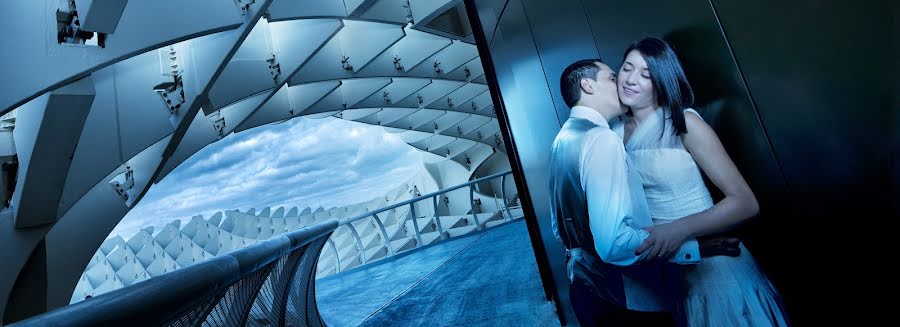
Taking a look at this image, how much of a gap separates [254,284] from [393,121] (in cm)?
2337

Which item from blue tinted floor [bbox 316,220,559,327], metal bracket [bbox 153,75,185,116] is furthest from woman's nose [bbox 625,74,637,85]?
metal bracket [bbox 153,75,185,116]

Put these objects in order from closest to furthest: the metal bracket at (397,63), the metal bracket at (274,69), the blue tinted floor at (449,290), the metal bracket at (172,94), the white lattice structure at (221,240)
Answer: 1. the blue tinted floor at (449,290)
2. the metal bracket at (172,94)
3. the metal bracket at (274,69)
4. the metal bracket at (397,63)
5. the white lattice structure at (221,240)

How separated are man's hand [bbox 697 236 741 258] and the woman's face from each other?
49cm

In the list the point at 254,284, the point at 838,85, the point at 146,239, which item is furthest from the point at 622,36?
the point at 146,239

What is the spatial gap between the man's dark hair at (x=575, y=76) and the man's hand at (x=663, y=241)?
71 centimetres

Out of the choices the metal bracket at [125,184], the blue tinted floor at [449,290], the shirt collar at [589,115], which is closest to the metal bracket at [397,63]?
the blue tinted floor at [449,290]

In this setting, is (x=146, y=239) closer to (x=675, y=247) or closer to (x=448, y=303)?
(x=448, y=303)

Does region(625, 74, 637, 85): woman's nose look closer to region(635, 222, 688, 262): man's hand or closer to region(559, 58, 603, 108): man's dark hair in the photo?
region(559, 58, 603, 108): man's dark hair

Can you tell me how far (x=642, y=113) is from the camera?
1.58 m

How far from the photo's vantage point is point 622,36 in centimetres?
174

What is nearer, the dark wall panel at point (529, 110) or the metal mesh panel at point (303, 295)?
the dark wall panel at point (529, 110)

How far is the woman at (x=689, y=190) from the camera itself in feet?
4.55

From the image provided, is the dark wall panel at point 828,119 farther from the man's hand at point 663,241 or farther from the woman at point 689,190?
the man's hand at point 663,241

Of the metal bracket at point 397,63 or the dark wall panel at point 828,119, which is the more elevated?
the metal bracket at point 397,63
